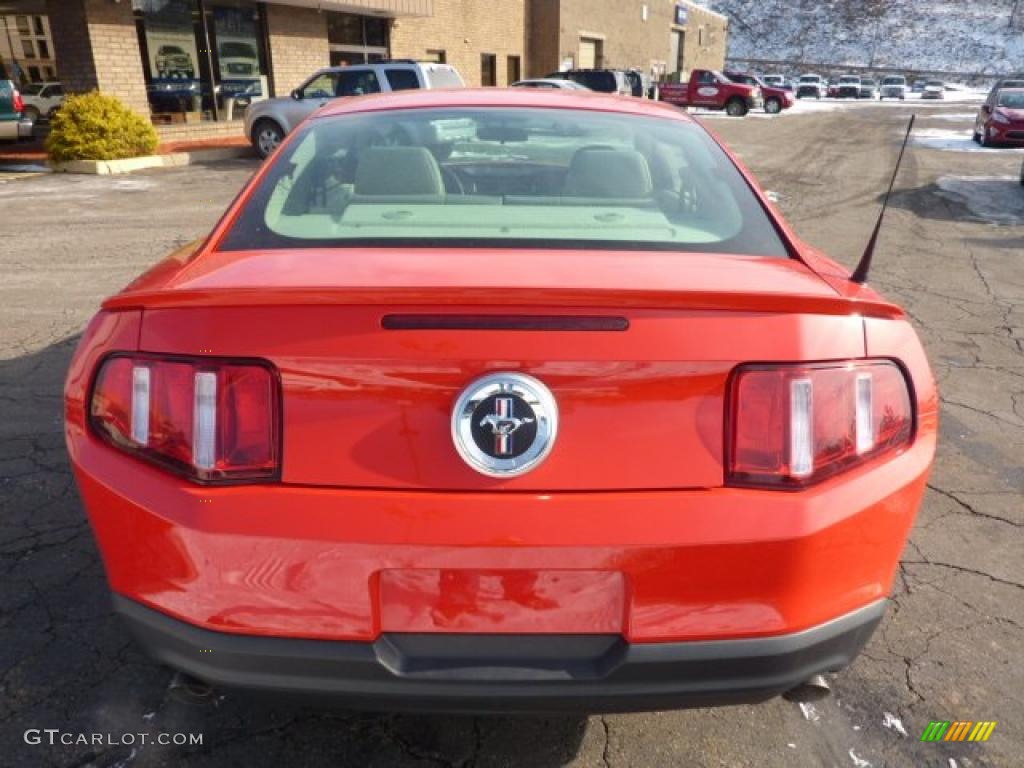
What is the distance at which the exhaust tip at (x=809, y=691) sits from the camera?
174 cm

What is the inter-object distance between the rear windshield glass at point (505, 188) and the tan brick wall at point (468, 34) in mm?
24437

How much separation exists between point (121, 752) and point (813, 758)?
6.12ft

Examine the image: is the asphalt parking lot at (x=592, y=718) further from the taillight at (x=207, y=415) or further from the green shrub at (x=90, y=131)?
the green shrub at (x=90, y=131)

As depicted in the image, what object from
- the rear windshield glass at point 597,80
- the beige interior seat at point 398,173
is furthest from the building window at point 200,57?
the beige interior seat at point 398,173

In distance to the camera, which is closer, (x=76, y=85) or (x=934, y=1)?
(x=76, y=85)

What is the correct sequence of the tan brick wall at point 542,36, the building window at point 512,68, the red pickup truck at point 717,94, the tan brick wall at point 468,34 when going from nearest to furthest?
the tan brick wall at point 468,34, the building window at point 512,68, the tan brick wall at point 542,36, the red pickup truck at point 717,94

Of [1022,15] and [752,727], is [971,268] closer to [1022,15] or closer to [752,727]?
[752,727]

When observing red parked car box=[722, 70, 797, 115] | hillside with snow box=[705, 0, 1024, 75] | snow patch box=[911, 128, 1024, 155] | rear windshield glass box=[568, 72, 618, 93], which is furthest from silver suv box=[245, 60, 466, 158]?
hillside with snow box=[705, 0, 1024, 75]

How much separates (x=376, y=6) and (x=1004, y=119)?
1689 cm

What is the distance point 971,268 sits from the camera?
26.3ft

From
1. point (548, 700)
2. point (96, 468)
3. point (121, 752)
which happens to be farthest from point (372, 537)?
point (121, 752)

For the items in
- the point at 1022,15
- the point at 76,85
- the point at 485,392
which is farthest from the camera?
the point at 1022,15

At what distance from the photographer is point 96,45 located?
610 inches

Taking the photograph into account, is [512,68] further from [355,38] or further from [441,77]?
[441,77]
